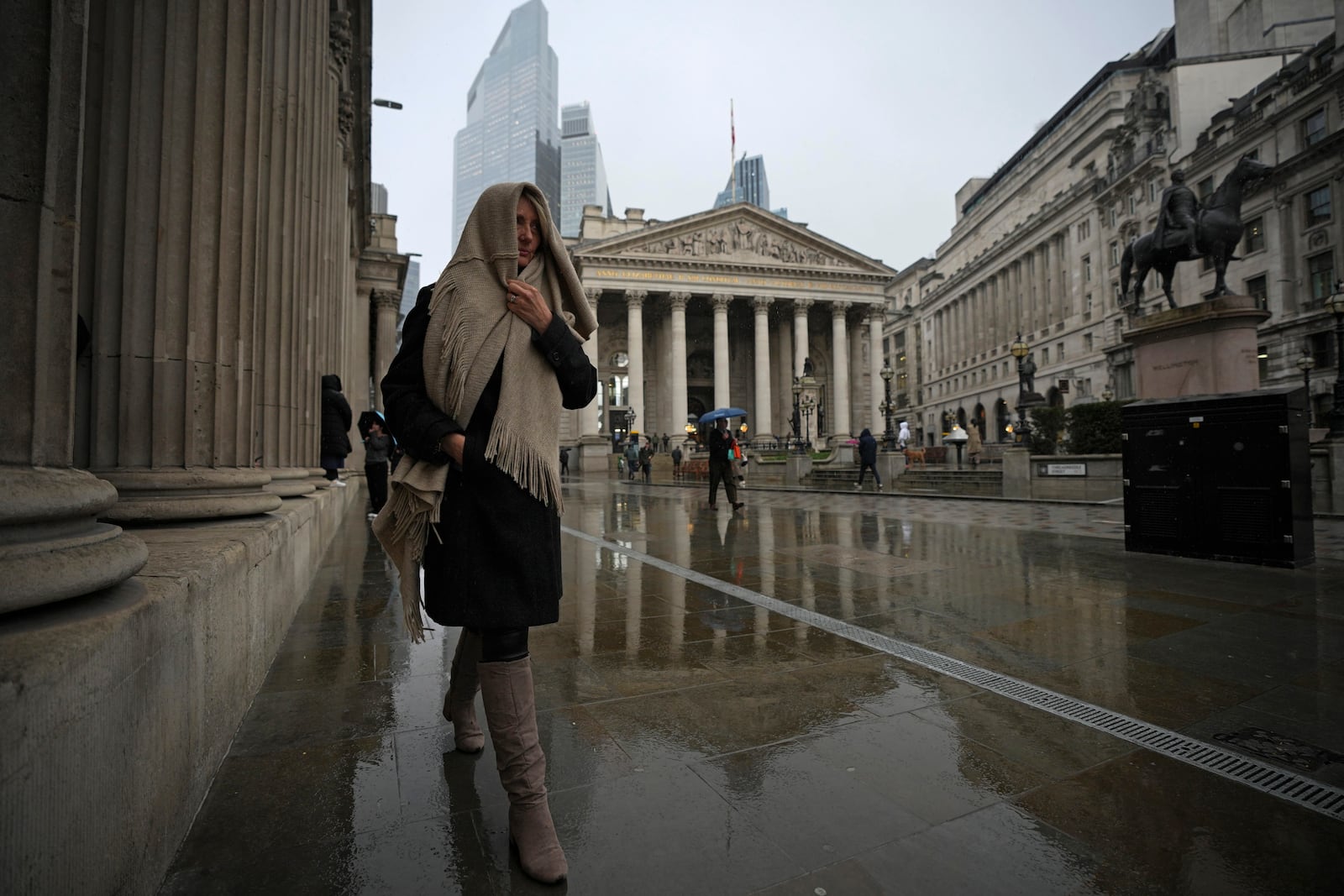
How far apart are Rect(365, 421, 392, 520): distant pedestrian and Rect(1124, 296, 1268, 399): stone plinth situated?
41.8ft

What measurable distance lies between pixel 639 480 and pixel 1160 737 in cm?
3103

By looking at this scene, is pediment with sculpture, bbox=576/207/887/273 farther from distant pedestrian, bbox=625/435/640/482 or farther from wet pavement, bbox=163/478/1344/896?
wet pavement, bbox=163/478/1344/896

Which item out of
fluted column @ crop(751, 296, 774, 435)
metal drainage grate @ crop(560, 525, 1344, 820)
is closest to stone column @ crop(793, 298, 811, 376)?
fluted column @ crop(751, 296, 774, 435)

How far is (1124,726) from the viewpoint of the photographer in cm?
259

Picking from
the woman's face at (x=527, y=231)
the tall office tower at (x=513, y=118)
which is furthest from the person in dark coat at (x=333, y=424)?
the tall office tower at (x=513, y=118)

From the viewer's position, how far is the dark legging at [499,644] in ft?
6.34

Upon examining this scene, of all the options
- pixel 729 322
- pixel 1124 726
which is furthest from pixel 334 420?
pixel 729 322

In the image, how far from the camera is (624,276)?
147 ft

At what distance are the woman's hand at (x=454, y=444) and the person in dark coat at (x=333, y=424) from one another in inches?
308

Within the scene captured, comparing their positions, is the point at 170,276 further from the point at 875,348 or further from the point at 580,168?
the point at 580,168

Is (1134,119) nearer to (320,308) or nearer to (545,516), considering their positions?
(320,308)

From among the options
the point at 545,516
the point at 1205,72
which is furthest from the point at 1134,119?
the point at 545,516

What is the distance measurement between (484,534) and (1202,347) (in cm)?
1354

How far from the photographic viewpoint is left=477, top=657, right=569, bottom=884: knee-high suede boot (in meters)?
1.71
